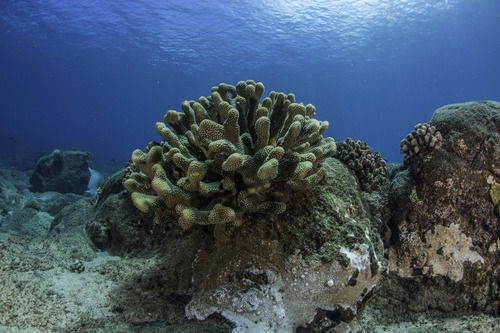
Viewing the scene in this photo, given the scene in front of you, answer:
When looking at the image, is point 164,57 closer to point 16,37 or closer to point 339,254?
point 16,37

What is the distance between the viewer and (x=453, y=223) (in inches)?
140

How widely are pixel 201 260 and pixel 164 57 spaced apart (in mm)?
52396

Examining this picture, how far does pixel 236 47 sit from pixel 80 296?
45.2 m

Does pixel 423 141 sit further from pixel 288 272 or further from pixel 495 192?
pixel 288 272

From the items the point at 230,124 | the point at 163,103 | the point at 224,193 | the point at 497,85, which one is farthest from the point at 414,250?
the point at 163,103

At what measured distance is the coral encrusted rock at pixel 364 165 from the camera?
14.1 feet

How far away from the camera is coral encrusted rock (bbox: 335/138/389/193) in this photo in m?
4.30

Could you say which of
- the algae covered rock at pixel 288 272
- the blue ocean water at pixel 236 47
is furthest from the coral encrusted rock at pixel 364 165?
the blue ocean water at pixel 236 47

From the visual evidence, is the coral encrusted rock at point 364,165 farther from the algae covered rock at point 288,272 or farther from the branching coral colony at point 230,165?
the algae covered rock at point 288,272

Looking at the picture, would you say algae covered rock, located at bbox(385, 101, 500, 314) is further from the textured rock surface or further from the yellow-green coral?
the textured rock surface

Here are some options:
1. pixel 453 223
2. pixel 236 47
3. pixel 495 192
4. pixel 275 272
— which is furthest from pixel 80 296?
pixel 236 47

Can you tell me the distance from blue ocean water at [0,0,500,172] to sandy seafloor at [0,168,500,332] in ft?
88.3

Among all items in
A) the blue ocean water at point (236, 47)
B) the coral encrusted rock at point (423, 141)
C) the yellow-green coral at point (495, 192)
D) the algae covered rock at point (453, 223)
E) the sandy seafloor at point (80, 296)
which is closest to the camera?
the sandy seafloor at point (80, 296)

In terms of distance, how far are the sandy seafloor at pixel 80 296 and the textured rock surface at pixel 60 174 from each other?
34.6 ft
